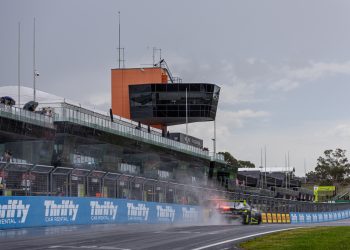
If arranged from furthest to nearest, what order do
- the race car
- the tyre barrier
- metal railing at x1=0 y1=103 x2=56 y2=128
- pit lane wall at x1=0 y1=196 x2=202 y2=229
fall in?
the tyre barrier < metal railing at x1=0 y1=103 x2=56 y2=128 < the race car < pit lane wall at x1=0 y1=196 x2=202 y2=229

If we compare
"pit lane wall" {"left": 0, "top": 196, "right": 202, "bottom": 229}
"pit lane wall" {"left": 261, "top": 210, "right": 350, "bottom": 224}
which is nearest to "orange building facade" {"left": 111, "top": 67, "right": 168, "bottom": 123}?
"pit lane wall" {"left": 261, "top": 210, "right": 350, "bottom": 224}

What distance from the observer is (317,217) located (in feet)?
220

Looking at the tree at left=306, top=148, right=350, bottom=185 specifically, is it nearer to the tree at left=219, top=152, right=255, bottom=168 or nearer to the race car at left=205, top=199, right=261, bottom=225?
the tree at left=219, top=152, right=255, bottom=168

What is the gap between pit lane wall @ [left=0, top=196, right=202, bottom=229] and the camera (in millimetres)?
24303

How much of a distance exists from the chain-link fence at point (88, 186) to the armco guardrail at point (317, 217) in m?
11.7

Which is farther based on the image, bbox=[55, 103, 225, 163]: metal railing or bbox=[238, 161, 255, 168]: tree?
bbox=[238, 161, 255, 168]: tree

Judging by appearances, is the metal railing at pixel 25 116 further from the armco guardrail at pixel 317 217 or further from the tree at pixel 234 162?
the tree at pixel 234 162

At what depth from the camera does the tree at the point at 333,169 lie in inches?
6752

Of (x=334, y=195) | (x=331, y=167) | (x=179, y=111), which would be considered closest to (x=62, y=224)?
(x=179, y=111)

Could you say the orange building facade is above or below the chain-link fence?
above

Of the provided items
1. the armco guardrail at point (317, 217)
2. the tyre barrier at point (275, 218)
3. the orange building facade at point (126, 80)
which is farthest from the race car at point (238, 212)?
the orange building facade at point (126, 80)

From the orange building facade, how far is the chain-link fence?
56.1m

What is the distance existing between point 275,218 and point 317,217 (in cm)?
1593

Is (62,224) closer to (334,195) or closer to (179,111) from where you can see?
(179,111)
